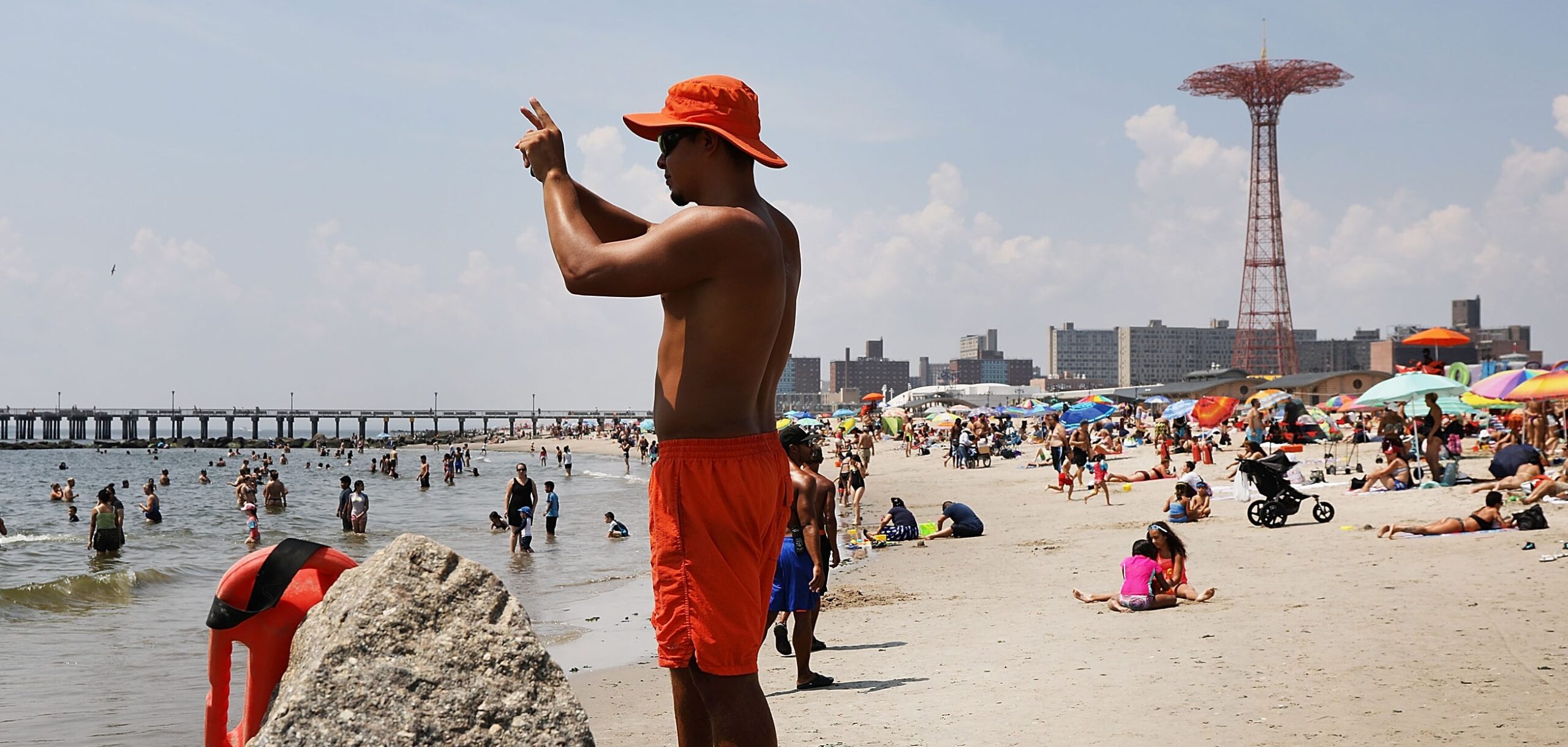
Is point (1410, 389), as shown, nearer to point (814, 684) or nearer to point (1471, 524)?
point (1471, 524)

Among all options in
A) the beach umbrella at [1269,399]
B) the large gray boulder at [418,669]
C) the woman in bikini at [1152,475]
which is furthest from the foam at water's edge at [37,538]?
the beach umbrella at [1269,399]

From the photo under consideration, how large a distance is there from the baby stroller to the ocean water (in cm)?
860

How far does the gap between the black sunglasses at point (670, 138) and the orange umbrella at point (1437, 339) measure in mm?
22091

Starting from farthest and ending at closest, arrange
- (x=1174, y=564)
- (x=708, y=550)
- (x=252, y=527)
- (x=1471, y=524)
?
(x=252, y=527)
(x=1471, y=524)
(x=1174, y=564)
(x=708, y=550)

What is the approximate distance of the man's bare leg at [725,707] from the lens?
2.61 metres

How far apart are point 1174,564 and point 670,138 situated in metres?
8.82

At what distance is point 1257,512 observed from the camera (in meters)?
16.2

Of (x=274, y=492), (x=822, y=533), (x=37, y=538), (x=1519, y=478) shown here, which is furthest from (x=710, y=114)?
(x=274, y=492)

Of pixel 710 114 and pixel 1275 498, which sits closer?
pixel 710 114

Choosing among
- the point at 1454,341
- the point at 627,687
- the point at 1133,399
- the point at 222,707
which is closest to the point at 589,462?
the point at 1133,399

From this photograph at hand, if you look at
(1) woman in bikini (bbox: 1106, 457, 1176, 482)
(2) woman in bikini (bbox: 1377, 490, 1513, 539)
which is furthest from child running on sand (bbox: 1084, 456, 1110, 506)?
(2) woman in bikini (bbox: 1377, 490, 1513, 539)

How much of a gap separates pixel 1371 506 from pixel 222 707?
683 inches

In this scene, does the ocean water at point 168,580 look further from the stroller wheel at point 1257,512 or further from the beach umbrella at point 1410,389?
the beach umbrella at point 1410,389

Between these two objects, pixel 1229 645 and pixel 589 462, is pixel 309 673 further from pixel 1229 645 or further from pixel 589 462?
pixel 589 462
